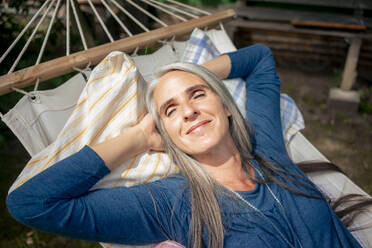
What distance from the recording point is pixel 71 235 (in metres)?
1.09

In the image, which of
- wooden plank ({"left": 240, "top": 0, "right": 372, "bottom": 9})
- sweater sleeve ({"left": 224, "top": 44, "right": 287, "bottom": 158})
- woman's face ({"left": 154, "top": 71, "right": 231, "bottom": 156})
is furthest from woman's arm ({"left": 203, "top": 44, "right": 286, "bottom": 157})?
wooden plank ({"left": 240, "top": 0, "right": 372, "bottom": 9})

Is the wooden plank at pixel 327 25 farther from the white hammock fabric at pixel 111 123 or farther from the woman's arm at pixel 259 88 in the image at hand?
the white hammock fabric at pixel 111 123

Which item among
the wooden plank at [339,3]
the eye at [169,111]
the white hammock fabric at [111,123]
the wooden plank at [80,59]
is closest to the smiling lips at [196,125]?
the eye at [169,111]

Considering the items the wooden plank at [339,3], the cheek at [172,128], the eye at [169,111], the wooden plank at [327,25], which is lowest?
the cheek at [172,128]

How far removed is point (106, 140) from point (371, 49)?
4.29m

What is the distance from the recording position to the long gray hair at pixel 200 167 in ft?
3.92

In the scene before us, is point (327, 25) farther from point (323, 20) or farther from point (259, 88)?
point (259, 88)

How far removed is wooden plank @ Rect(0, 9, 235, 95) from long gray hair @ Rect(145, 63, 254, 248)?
0.34m

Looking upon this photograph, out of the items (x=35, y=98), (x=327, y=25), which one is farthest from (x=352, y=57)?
(x=35, y=98)

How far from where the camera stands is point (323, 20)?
12.9 ft

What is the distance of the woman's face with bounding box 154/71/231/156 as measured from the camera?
128cm

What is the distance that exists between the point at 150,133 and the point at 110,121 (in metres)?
0.19

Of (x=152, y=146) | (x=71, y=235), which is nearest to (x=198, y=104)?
(x=152, y=146)

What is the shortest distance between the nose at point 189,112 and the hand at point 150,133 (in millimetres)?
193
